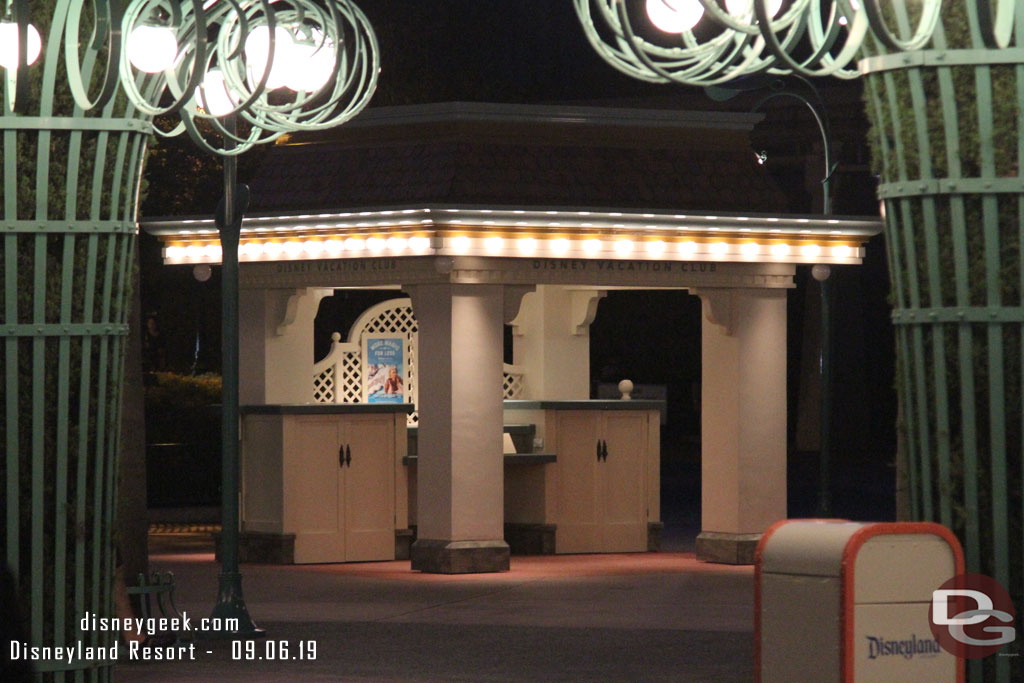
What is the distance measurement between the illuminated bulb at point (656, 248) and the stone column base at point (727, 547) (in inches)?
118

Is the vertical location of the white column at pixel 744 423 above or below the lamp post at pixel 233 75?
below

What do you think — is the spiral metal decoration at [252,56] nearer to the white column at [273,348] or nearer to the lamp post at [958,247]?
the lamp post at [958,247]

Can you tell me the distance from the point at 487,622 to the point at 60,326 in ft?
23.3

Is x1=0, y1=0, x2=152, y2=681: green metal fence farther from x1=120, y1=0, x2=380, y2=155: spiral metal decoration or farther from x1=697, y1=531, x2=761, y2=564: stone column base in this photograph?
x1=697, y1=531, x2=761, y2=564: stone column base

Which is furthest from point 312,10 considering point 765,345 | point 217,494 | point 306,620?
point 217,494

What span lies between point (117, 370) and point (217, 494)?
17030mm

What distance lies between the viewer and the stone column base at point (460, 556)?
1688 cm

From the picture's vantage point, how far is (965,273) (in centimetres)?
669

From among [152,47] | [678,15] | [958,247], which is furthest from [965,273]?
[152,47]

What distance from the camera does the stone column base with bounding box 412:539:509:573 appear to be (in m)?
16.9

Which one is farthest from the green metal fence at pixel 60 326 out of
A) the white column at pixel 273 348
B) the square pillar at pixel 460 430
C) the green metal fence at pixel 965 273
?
the white column at pixel 273 348

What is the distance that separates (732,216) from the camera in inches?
695

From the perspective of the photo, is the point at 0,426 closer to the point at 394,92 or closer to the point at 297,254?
the point at 297,254

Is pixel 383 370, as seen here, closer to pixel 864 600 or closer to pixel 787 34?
pixel 787 34
